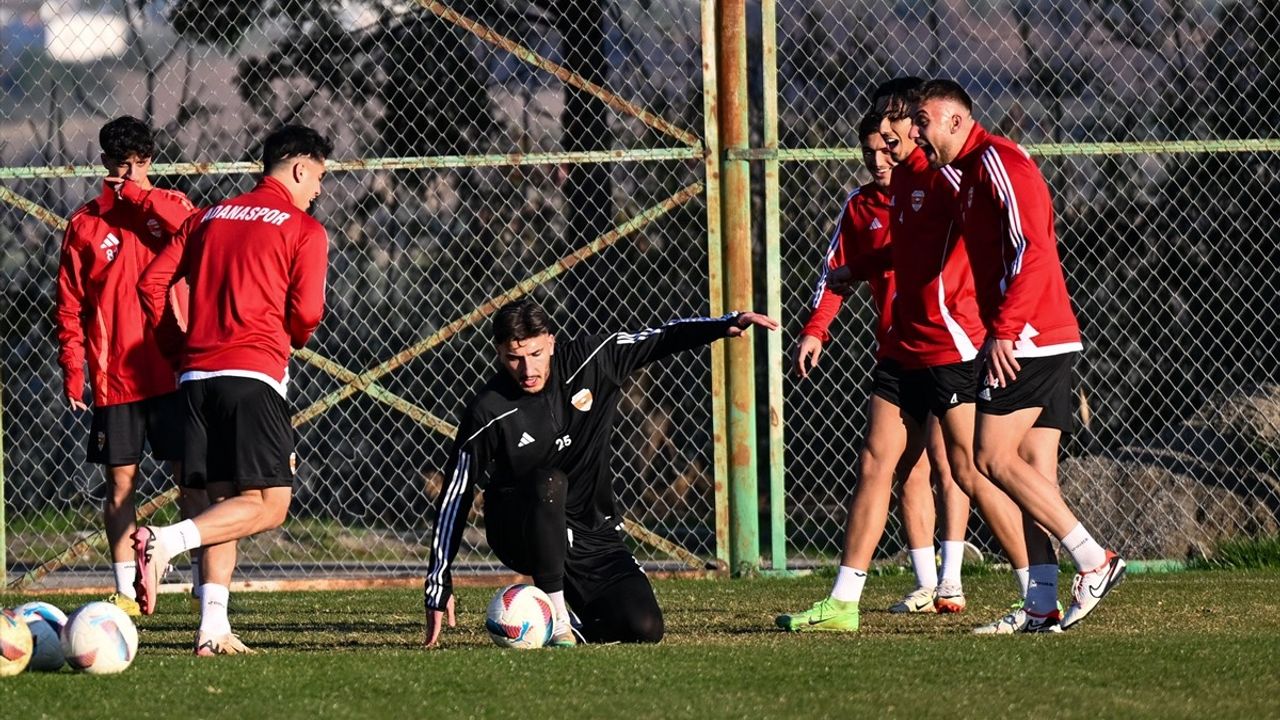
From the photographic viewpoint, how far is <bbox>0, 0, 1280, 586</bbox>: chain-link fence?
9.87 m

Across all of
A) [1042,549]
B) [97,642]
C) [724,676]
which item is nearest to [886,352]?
[1042,549]

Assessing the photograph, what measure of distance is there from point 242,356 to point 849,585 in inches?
92.1

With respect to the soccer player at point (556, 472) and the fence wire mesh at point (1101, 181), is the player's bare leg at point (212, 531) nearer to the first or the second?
the soccer player at point (556, 472)

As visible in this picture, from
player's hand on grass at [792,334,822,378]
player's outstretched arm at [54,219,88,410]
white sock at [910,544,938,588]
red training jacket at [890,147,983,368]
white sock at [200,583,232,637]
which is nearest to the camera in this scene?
white sock at [200,583,232,637]

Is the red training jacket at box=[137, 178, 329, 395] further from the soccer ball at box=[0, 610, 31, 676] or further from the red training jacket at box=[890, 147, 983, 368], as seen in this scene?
the red training jacket at box=[890, 147, 983, 368]

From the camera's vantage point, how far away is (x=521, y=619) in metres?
5.70

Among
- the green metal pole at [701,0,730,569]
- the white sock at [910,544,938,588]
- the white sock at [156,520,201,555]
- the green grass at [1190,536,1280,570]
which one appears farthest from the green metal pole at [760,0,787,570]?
the white sock at [156,520,201,555]

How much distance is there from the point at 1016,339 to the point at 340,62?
19.6 ft

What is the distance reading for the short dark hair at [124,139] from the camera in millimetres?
7367

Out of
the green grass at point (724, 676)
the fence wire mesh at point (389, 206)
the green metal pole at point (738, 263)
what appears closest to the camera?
the green grass at point (724, 676)

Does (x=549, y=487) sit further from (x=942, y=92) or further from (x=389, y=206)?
(x=389, y=206)

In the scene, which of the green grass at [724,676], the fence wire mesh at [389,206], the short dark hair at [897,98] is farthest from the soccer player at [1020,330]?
the fence wire mesh at [389,206]

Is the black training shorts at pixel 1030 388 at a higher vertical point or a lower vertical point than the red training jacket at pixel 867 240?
lower

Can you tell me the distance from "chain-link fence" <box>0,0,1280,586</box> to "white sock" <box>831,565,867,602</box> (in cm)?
331
